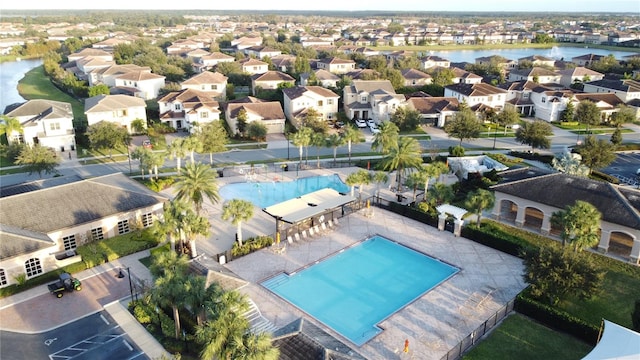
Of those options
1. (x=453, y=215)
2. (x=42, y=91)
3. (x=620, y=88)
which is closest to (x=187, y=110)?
(x=453, y=215)

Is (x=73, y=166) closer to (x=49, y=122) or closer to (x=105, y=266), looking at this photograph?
(x=49, y=122)

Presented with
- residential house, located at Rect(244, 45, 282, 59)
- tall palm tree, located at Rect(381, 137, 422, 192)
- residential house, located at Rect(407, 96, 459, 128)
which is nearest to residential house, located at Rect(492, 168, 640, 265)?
tall palm tree, located at Rect(381, 137, 422, 192)

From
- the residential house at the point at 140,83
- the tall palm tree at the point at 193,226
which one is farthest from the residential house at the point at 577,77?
the tall palm tree at the point at 193,226

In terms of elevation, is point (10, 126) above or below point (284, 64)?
below

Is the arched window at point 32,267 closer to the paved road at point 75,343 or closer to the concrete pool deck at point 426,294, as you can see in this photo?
the paved road at point 75,343

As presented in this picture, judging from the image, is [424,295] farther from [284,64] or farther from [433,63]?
[433,63]

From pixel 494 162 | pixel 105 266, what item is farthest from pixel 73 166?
pixel 494 162
